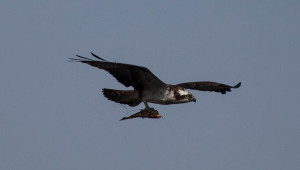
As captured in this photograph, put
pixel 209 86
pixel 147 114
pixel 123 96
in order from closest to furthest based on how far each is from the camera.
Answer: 1. pixel 147 114
2. pixel 123 96
3. pixel 209 86

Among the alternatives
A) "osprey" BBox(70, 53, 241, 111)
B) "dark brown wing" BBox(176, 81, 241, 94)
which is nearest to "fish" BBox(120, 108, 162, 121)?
"osprey" BBox(70, 53, 241, 111)

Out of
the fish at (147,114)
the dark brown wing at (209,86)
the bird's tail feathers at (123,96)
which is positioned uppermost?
the dark brown wing at (209,86)

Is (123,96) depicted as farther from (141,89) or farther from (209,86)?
(209,86)

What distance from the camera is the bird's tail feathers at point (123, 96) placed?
1794 cm

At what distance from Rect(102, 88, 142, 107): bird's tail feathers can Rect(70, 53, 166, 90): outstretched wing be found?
0.23 meters

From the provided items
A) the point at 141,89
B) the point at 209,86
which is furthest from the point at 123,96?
the point at 209,86

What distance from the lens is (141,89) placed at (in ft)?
58.1

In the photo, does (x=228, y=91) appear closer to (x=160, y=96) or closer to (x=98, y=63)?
(x=160, y=96)

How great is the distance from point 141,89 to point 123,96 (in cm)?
56

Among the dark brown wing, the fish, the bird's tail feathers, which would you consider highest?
the dark brown wing

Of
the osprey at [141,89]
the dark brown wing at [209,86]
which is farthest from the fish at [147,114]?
the dark brown wing at [209,86]

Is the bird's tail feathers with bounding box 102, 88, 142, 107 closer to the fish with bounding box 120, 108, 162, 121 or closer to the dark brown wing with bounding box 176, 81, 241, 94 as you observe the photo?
the fish with bounding box 120, 108, 162, 121

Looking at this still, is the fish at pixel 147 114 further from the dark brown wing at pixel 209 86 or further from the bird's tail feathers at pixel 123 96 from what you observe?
the dark brown wing at pixel 209 86

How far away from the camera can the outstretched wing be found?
1678cm
